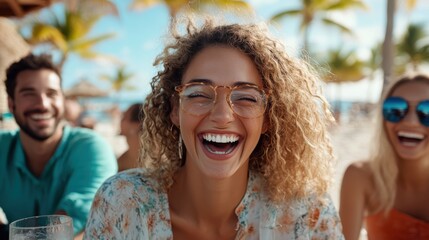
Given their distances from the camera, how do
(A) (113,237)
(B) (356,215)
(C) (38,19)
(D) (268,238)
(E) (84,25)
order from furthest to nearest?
1. (E) (84,25)
2. (C) (38,19)
3. (B) (356,215)
4. (D) (268,238)
5. (A) (113,237)

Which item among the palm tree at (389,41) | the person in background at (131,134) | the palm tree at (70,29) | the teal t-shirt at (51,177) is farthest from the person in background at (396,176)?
the palm tree at (70,29)

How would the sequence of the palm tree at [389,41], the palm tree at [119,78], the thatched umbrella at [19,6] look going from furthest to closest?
the palm tree at [119,78], the palm tree at [389,41], the thatched umbrella at [19,6]

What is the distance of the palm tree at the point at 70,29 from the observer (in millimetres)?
22859

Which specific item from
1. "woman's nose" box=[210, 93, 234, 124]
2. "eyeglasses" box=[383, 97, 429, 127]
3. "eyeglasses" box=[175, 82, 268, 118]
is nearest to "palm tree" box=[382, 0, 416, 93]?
"eyeglasses" box=[383, 97, 429, 127]

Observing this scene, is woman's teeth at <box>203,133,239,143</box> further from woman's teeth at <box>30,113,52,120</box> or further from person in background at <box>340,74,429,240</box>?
woman's teeth at <box>30,113,52,120</box>

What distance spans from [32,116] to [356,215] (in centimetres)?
241

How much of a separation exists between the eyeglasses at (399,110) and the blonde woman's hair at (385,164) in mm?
86

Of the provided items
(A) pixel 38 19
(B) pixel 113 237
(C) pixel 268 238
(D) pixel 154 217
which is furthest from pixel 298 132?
(A) pixel 38 19

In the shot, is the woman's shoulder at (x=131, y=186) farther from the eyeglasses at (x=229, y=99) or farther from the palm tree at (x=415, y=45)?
the palm tree at (x=415, y=45)

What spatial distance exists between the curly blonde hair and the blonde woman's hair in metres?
0.91

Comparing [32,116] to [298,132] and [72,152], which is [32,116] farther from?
[298,132]

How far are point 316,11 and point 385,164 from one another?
83.7 ft

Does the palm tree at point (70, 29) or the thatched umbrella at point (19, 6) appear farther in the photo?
the palm tree at point (70, 29)

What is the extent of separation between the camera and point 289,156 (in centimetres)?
220
